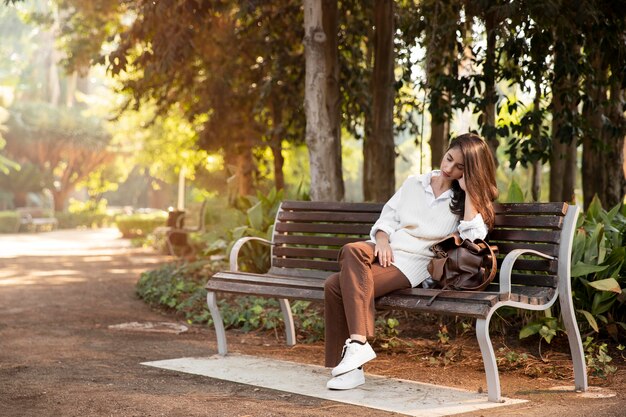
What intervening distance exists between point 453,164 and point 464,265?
601 mm

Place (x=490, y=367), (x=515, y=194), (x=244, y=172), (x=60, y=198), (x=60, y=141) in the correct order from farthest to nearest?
(x=60, y=198) → (x=60, y=141) → (x=244, y=172) → (x=515, y=194) → (x=490, y=367)

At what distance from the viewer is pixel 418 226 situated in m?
5.34

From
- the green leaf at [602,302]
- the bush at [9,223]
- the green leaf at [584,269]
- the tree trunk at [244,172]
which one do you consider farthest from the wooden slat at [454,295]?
the bush at [9,223]

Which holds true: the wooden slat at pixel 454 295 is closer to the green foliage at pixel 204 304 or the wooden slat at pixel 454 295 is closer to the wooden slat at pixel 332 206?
the wooden slat at pixel 332 206

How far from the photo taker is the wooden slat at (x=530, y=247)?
16.7 feet

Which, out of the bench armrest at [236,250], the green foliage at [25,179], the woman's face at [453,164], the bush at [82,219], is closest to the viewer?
the woman's face at [453,164]

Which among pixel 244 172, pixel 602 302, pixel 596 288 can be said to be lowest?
pixel 602 302

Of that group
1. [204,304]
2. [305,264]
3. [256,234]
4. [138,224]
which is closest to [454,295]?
[305,264]

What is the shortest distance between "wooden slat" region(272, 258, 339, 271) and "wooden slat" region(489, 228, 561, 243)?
1305 mm

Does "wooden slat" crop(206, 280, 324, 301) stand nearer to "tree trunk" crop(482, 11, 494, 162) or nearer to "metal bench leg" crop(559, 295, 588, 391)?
"metal bench leg" crop(559, 295, 588, 391)

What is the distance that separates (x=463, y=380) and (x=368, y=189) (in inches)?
300

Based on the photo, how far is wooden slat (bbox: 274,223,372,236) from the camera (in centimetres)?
616

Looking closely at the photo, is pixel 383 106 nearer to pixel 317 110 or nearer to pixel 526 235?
pixel 317 110

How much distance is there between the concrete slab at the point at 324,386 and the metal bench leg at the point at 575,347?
469 millimetres
